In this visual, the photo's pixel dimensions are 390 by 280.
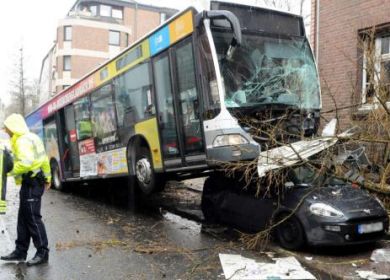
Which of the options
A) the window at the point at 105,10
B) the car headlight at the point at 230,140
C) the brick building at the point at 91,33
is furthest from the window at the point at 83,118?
the window at the point at 105,10

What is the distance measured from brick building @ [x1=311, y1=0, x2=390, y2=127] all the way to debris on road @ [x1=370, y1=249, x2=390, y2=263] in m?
3.81

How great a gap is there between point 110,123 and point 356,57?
18.4 feet

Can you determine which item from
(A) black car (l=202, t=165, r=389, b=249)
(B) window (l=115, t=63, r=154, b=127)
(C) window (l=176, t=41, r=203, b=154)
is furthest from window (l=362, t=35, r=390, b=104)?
(B) window (l=115, t=63, r=154, b=127)

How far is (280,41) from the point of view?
8.06m

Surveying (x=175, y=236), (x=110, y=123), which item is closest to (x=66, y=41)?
(x=110, y=123)

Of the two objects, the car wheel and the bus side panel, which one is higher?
the bus side panel

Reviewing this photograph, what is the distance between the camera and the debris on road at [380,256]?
21.4 feet

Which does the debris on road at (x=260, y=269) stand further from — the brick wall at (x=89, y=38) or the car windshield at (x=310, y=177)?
the brick wall at (x=89, y=38)

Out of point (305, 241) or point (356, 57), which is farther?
point (356, 57)

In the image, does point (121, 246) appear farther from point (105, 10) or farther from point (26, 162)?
point (105, 10)

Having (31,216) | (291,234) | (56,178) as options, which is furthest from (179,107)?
(56,178)

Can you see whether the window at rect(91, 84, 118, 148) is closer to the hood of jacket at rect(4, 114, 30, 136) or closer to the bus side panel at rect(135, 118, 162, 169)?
the bus side panel at rect(135, 118, 162, 169)

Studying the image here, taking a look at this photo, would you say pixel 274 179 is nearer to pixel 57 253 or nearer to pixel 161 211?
pixel 57 253

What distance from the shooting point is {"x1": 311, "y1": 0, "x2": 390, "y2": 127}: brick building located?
34.5ft
